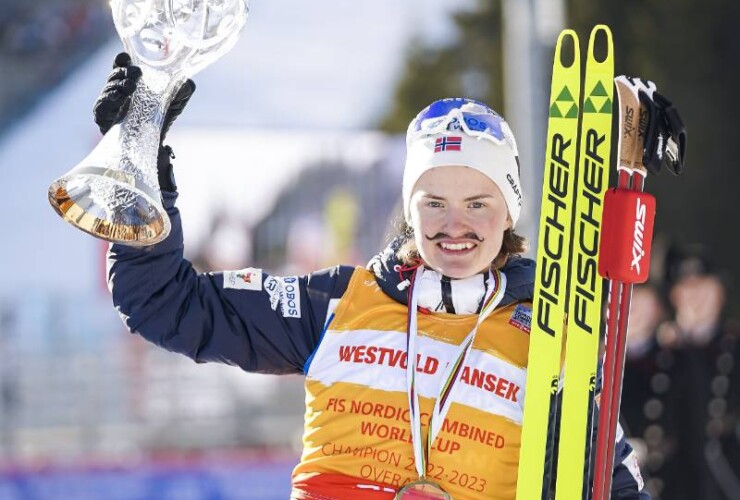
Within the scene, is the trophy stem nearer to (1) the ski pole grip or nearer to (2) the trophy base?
(2) the trophy base

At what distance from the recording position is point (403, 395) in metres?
2.79

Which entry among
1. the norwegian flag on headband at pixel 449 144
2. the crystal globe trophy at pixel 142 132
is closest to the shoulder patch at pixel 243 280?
the crystal globe trophy at pixel 142 132

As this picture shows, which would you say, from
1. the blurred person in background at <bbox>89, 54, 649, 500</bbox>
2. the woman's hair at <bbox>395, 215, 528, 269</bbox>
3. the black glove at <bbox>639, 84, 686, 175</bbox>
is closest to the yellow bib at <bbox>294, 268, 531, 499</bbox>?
the blurred person in background at <bbox>89, 54, 649, 500</bbox>

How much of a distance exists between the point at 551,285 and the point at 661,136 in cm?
39

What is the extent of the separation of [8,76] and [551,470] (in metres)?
10.3

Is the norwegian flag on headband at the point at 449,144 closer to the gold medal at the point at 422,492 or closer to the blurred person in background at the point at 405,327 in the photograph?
the blurred person in background at the point at 405,327

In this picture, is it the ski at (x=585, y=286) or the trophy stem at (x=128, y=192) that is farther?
the ski at (x=585, y=286)

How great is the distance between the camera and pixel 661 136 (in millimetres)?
2893

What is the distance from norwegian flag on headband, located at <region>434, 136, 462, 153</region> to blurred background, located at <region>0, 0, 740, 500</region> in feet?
16.9

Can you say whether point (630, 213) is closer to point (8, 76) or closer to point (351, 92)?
point (8, 76)

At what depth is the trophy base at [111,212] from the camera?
263cm

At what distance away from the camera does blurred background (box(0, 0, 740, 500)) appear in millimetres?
10070

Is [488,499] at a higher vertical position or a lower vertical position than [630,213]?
lower

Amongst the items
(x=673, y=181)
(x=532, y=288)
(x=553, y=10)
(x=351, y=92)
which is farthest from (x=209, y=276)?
(x=351, y=92)
